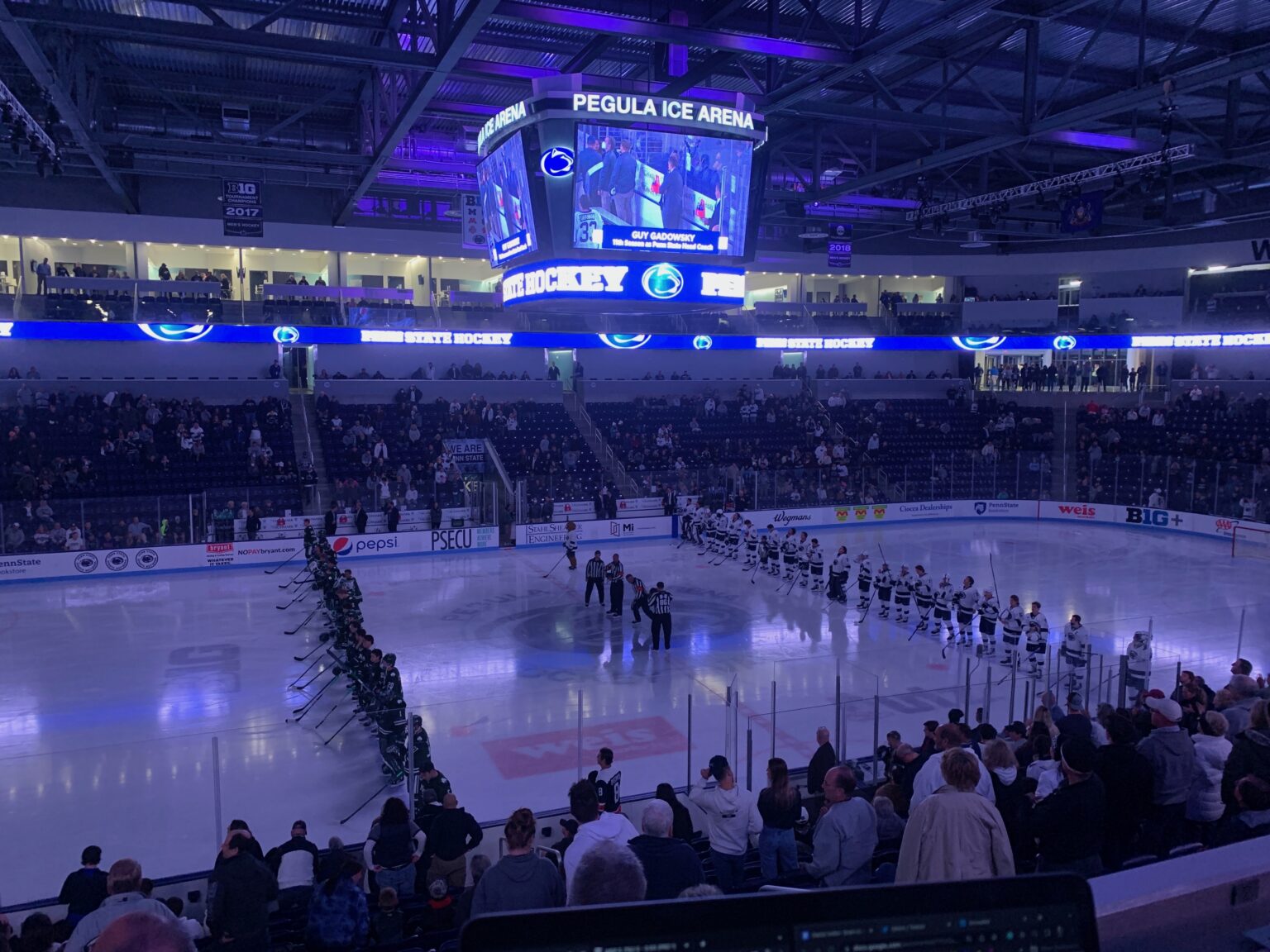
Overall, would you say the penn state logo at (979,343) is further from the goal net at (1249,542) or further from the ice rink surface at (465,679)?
the ice rink surface at (465,679)

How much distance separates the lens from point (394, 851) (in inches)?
263

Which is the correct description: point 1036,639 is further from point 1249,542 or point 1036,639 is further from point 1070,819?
point 1249,542

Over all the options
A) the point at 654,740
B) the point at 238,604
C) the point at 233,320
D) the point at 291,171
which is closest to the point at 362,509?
the point at 238,604

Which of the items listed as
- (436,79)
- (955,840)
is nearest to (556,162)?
(436,79)

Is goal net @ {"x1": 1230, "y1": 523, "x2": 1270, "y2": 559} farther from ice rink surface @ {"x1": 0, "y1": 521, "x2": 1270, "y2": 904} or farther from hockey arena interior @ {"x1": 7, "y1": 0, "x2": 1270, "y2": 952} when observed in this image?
ice rink surface @ {"x1": 0, "y1": 521, "x2": 1270, "y2": 904}

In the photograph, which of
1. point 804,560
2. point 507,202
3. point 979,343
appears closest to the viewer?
point 507,202

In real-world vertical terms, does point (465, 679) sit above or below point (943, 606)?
below

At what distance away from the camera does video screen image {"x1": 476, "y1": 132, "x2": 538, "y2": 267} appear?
14.2 m

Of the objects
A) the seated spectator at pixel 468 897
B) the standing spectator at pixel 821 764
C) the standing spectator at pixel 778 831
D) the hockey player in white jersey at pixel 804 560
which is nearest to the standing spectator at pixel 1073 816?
the standing spectator at pixel 778 831

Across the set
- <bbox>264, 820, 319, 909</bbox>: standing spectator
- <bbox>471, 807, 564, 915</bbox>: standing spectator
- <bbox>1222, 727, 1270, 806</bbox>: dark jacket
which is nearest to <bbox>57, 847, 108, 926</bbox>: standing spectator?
<bbox>264, 820, 319, 909</bbox>: standing spectator

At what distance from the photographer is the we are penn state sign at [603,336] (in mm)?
14484

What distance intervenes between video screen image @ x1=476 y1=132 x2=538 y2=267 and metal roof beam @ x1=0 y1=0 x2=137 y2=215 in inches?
256

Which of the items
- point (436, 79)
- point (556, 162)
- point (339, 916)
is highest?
point (436, 79)

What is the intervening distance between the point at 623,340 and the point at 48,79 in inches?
830
